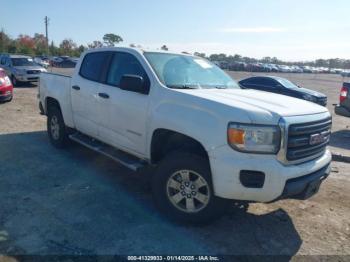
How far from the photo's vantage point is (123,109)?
4.54 metres

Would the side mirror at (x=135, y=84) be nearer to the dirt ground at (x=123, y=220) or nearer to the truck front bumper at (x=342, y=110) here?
the dirt ground at (x=123, y=220)

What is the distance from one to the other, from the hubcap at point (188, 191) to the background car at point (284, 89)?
9507 mm

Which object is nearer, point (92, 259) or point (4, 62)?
point (92, 259)

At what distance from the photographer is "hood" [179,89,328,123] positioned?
10.8 ft

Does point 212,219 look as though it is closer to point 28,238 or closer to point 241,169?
point 241,169

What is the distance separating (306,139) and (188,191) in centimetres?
136

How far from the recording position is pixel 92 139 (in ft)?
18.7

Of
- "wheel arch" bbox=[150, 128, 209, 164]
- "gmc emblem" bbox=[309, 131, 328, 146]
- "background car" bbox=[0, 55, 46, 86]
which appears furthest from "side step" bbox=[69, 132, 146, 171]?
"background car" bbox=[0, 55, 46, 86]

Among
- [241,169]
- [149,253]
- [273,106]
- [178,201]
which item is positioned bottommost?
[149,253]

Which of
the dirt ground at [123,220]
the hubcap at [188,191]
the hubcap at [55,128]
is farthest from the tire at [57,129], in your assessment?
the hubcap at [188,191]

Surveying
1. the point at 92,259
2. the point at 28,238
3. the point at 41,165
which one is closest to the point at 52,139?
the point at 41,165

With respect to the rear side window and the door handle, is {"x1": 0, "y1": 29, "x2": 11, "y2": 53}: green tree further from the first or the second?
the door handle

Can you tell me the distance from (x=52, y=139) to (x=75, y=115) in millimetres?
1290

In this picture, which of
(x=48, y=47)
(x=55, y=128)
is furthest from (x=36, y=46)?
(x=55, y=128)
